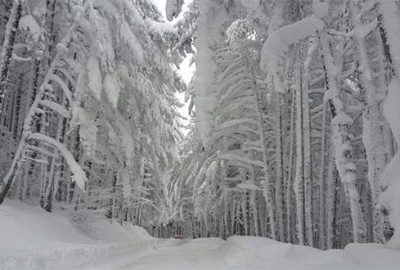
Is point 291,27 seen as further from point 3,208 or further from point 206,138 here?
point 3,208

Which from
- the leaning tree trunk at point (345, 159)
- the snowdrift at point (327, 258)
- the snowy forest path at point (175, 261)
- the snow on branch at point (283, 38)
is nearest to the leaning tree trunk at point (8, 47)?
the snowy forest path at point (175, 261)

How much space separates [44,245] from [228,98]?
10579 mm

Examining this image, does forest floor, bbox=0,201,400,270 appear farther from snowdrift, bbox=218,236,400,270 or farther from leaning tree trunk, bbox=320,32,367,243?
leaning tree trunk, bbox=320,32,367,243

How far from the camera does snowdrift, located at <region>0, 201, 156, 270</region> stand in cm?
817

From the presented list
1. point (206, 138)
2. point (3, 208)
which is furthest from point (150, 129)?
point (3, 208)

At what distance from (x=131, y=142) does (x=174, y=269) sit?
8720mm

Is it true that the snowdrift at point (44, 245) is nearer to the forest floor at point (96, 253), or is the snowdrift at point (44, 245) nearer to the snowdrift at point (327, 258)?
the forest floor at point (96, 253)

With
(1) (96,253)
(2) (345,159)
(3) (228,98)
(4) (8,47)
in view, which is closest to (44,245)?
(1) (96,253)

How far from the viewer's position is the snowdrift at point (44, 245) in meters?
8.17

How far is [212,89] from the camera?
35.7 ft

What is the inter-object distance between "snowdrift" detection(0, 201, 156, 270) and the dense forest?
1.22 metres

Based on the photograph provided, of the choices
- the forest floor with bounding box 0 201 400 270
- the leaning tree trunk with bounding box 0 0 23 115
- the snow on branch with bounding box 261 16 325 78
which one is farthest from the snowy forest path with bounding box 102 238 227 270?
the leaning tree trunk with bounding box 0 0 23 115

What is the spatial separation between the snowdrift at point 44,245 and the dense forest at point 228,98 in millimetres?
1219

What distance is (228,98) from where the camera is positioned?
18875mm
